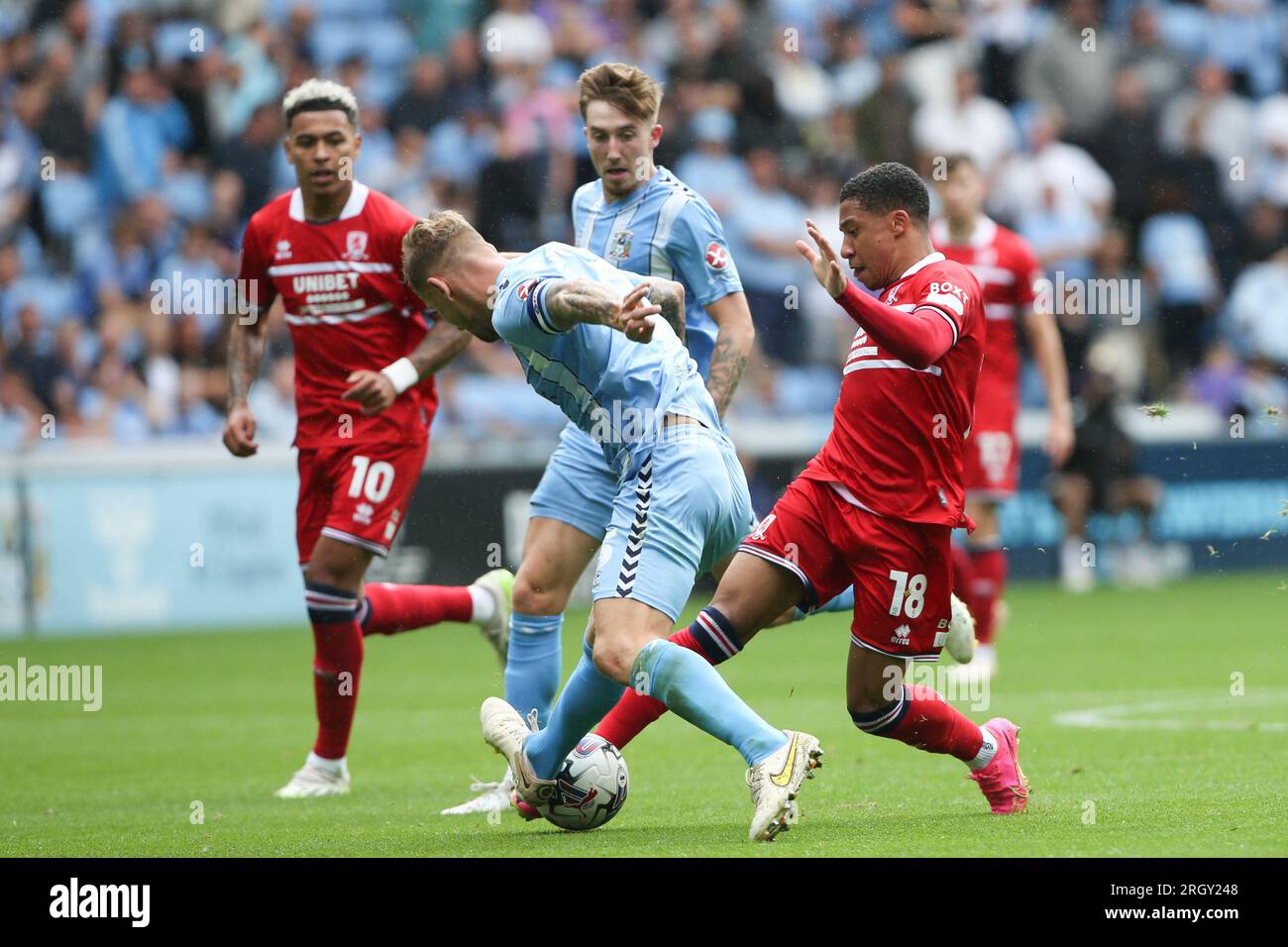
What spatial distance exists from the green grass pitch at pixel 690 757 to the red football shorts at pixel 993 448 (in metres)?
1.10

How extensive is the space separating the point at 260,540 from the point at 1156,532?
8098 mm

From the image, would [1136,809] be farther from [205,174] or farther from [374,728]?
[205,174]

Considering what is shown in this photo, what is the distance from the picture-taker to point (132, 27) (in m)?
18.1

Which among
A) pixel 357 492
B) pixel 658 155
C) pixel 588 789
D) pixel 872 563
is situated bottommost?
pixel 588 789

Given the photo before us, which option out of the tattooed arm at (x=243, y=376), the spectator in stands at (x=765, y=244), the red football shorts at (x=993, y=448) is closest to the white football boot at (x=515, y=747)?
the tattooed arm at (x=243, y=376)

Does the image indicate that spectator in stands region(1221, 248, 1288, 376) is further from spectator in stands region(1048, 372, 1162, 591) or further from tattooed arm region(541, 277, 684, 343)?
tattooed arm region(541, 277, 684, 343)

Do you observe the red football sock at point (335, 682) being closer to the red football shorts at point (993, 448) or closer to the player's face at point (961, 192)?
the red football shorts at point (993, 448)

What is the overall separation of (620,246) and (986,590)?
424 centimetres

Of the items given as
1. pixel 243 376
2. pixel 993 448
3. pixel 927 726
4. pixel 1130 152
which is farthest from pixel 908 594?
pixel 1130 152

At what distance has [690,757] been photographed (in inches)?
341

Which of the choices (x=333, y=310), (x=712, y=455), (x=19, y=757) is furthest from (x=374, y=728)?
(x=712, y=455)

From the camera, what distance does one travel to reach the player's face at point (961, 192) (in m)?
11.0

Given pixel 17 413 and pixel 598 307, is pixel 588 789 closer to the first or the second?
pixel 598 307

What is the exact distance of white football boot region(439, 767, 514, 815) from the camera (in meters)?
7.06
